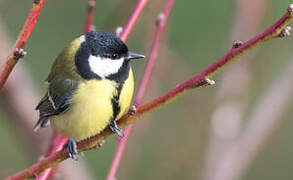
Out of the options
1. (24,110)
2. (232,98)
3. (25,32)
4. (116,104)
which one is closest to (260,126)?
(232,98)

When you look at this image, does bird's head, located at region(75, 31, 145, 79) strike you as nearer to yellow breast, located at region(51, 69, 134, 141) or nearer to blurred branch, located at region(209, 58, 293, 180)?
yellow breast, located at region(51, 69, 134, 141)

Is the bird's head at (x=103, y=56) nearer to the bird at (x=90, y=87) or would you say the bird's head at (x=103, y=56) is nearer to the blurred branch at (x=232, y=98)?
the bird at (x=90, y=87)

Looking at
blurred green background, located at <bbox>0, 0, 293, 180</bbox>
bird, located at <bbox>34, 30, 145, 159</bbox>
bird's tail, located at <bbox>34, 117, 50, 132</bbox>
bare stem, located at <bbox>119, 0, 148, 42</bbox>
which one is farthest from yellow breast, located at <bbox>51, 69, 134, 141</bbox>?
blurred green background, located at <bbox>0, 0, 293, 180</bbox>

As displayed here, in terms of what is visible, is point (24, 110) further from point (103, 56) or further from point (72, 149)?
point (72, 149)

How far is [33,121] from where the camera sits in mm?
1884

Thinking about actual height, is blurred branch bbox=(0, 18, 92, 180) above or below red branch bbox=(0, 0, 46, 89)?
below

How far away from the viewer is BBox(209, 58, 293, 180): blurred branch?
160 centimetres

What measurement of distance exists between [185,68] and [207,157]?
648mm

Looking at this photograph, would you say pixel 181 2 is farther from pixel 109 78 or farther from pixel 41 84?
pixel 109 78

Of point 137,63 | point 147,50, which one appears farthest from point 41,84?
point 147,50

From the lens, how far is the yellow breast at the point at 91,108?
1494mm

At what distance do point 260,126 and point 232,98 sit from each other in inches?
5.5

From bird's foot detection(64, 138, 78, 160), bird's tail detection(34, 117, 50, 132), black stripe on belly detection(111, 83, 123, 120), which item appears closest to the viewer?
bird's foot detection(64, 138, 78, 160)

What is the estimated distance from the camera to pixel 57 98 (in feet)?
5.40
